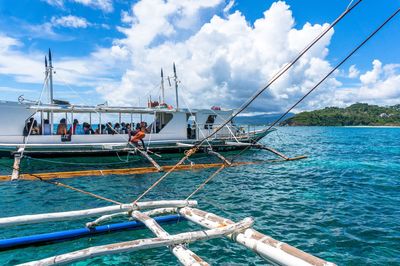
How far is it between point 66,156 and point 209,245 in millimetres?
18394

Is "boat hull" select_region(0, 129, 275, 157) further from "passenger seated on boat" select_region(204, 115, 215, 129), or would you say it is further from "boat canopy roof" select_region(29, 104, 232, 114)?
"passenger seated on boat" select_region(204, 115, 215, 129)

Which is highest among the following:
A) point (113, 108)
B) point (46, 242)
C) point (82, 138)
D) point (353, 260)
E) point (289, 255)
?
point (113, 108)

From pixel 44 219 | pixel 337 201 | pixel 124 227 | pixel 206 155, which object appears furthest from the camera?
pixel 206 155

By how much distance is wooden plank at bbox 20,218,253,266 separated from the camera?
15.3 feet

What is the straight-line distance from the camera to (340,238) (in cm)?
917

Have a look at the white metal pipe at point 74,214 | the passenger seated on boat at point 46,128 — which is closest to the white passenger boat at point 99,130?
the passenger seated on boat at point 46,128

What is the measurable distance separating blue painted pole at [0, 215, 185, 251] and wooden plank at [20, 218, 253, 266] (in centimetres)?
268

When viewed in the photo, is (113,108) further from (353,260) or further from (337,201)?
(353,260)

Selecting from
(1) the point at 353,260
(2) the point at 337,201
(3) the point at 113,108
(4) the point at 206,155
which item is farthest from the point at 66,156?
(1) the point at 353,260

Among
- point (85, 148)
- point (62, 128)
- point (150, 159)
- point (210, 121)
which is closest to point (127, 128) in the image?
point (85, 148)

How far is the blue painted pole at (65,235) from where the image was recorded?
22.4 feet

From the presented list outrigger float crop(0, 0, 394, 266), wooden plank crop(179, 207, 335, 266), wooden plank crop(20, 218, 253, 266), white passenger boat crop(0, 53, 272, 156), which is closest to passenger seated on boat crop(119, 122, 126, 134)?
white passenger boat crop(0, 53, 272, 156)

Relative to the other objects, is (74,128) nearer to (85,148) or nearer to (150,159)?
(85,148)

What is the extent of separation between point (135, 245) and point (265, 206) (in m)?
8.47
